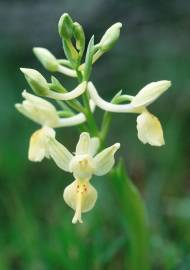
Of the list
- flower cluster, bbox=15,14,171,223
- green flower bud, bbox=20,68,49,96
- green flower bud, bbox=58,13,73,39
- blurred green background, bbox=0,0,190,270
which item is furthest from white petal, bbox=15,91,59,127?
blurred green background, bbox=0,0,190,270

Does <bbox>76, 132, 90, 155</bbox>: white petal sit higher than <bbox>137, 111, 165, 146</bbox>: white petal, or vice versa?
<bbox>76, 132, 90, 155</bbox>: white petal

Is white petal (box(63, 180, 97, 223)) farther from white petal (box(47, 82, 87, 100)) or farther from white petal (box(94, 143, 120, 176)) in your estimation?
white petal (box(47, 82, 87, 100))

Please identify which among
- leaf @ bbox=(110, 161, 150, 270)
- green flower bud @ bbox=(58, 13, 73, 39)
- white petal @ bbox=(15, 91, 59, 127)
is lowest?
leaf @ bbox=(110, 161, 150, 270)

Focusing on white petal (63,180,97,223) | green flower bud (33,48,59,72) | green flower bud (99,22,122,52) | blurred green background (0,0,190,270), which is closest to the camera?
white petal (63,180,97,223)

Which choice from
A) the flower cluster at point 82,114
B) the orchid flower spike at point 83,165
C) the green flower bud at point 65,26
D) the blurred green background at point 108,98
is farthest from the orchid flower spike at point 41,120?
the blurred green background at point 108,98

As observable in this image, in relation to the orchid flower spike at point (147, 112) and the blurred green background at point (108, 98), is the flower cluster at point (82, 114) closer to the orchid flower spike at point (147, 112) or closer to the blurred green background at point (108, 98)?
the orchid flower spike at point (147, 112)

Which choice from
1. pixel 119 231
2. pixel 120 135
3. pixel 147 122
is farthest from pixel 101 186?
A: pixel 147 122

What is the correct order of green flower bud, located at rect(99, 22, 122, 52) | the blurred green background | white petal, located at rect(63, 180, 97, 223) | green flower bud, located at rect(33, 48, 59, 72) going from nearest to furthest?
white petal, located at rect(63, 180, 97, 223), green flower bud, located at rect(99, 22, 122, 52), green flower bud, located at rect(33, 48, 59, 72), the blurred green background

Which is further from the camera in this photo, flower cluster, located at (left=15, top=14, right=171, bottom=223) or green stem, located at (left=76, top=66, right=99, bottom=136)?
green stem, located at (left=76, top=66, right=99, bottom=136)
